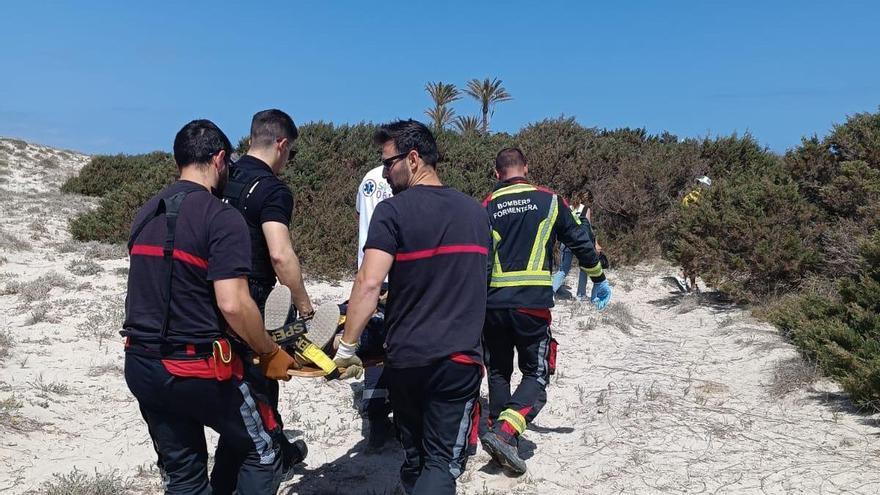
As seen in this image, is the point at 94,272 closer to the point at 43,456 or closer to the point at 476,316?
the point at 43,456

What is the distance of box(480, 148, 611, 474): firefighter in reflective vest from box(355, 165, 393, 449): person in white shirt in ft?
2.29

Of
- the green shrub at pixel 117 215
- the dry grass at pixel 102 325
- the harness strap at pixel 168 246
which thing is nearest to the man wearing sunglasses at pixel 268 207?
the harness strap at pixel 168 246

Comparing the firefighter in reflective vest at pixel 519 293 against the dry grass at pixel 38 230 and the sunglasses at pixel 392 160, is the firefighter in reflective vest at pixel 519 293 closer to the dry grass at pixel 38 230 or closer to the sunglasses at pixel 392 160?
the sunglasses at pixel 392 160

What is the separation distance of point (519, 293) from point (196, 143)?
2.08 m

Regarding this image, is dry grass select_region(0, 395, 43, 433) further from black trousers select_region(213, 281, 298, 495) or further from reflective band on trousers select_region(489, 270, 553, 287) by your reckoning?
reflective band on trousers select_region(489, 270, 553, 287)

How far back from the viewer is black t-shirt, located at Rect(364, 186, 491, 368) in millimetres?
2814

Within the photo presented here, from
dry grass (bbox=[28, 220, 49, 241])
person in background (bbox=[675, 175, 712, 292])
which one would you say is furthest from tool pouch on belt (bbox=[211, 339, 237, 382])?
dry grass (bbox=[28, 220, 49, 241])

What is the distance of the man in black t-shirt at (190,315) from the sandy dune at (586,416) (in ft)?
4.78

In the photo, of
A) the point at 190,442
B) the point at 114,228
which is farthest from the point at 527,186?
the point at 114,228

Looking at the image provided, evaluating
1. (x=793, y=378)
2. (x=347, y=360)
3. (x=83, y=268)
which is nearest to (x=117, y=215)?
(x=83, y=268)

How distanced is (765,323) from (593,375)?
108 inches

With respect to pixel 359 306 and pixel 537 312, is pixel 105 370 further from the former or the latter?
pixel 359 306

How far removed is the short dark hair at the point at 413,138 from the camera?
2967mm

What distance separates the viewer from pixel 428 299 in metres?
2.84
